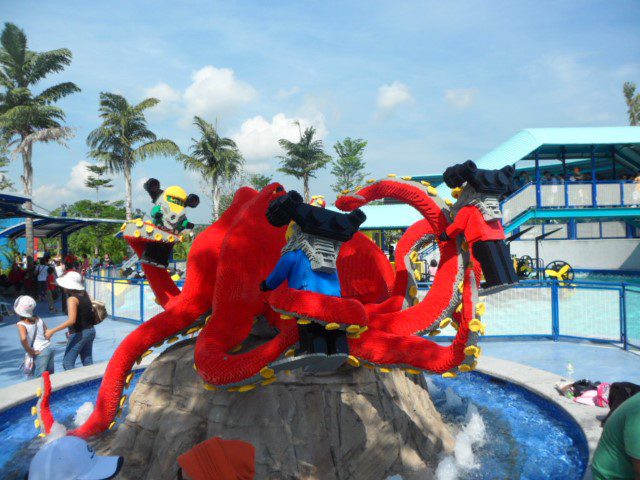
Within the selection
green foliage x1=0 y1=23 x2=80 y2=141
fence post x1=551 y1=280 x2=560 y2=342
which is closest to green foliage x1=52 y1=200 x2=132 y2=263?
green foliage x1=0 y1=23 x2=80 y2=141

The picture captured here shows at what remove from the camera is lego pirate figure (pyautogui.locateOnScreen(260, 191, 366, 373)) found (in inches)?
130

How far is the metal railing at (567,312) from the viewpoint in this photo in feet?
30.3

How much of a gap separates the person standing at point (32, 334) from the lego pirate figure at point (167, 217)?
2081 mm

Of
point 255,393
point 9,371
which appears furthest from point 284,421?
point 9,371

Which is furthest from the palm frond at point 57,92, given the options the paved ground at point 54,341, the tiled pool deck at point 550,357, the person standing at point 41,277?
the tiled pool deck at point 550,357

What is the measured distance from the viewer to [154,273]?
18.2 ft

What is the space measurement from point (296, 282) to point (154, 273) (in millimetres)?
2778

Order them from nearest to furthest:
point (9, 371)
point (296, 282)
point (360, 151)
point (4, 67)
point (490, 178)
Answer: point (296, 282) → point (490, 178) → point (9, 371) → point (4, 67) → point (360, 151)

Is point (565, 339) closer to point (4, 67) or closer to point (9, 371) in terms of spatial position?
point (9, 371)

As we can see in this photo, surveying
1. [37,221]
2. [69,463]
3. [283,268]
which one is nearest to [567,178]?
[283,268]

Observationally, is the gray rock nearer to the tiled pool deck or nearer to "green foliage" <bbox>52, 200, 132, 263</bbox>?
the tiled pool deck

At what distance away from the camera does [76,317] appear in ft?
21.9

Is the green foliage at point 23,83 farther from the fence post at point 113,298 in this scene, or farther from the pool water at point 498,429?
the pool water at point 498,429

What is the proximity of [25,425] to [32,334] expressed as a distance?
1108 mm
